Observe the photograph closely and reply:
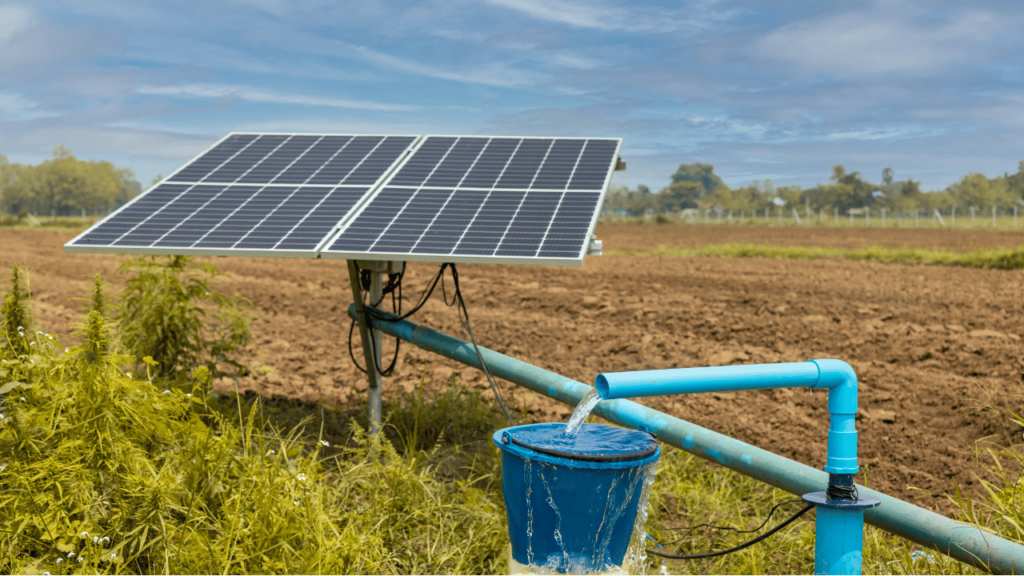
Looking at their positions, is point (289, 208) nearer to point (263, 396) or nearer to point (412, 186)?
point (412, 186)

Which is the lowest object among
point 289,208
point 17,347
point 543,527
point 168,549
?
point 168,549

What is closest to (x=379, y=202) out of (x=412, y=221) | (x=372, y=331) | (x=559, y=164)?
(x=412, y=221)

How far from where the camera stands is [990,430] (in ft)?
19.1

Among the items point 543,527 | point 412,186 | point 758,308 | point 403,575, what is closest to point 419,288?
point 758,308

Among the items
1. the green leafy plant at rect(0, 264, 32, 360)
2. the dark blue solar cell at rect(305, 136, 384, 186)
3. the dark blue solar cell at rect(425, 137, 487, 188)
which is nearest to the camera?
the green leafy plant at rect(0, 264, 32, 360)

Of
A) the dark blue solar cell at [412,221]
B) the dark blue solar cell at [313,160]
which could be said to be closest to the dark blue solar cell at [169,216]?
the dark blue solar cell at [313,160]

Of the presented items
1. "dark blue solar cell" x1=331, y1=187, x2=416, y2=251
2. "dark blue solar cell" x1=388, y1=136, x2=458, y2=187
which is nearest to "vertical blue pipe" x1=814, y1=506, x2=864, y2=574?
"dark blue solar cell" x1=331, y1=187, x2=416, y2=251

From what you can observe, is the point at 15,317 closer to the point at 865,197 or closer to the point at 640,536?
the point at 640,536

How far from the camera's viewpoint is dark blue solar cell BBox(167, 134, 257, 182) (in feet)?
21.6

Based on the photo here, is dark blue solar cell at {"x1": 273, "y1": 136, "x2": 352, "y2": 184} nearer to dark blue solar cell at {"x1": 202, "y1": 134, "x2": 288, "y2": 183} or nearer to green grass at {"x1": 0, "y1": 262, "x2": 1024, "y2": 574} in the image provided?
dark blue solar cell at {"x1": 202, "y1": 134, "x2": 288, "y2": 183}

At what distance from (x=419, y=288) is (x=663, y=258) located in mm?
9457

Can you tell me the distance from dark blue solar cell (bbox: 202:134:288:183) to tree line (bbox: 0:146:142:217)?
13213 centimetres

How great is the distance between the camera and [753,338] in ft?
30.5

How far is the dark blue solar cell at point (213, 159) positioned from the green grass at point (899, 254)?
17116mm
